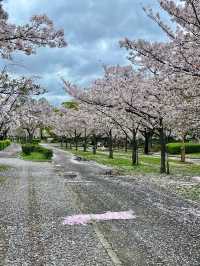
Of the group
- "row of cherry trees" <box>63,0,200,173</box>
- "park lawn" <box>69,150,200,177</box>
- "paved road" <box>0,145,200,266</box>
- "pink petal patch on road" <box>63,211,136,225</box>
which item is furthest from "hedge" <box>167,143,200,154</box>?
"pink petal patch on road" <box>63,211,136,225</box>

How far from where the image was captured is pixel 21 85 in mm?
23500

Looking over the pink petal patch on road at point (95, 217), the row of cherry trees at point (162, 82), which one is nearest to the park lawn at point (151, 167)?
the row of cherry trees at point (162, 82)

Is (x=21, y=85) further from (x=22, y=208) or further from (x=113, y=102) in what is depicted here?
(x=22, y=208)

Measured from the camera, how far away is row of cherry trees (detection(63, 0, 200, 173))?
1390 cm

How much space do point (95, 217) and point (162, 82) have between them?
834cm

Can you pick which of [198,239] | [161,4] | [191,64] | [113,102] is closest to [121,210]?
[198,239]

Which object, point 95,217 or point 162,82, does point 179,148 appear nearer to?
point 162,82

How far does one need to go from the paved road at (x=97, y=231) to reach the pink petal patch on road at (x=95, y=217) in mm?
202

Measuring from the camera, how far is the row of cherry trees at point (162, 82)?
45.6 feet

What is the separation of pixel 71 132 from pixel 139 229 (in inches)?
2776

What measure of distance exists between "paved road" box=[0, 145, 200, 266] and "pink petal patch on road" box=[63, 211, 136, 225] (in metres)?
0.20

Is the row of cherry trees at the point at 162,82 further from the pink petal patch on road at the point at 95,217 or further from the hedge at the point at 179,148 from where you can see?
the hedge at the point at 179,148

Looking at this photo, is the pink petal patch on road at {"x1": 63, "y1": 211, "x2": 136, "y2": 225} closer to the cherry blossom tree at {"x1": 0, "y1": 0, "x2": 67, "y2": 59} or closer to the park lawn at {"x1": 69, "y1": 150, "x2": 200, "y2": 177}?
the cherry blossom tree at {"x1": 0, "y1": 0, "x2": 67, "y2": 59}

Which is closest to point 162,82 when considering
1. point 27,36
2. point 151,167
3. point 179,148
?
point 27,36
